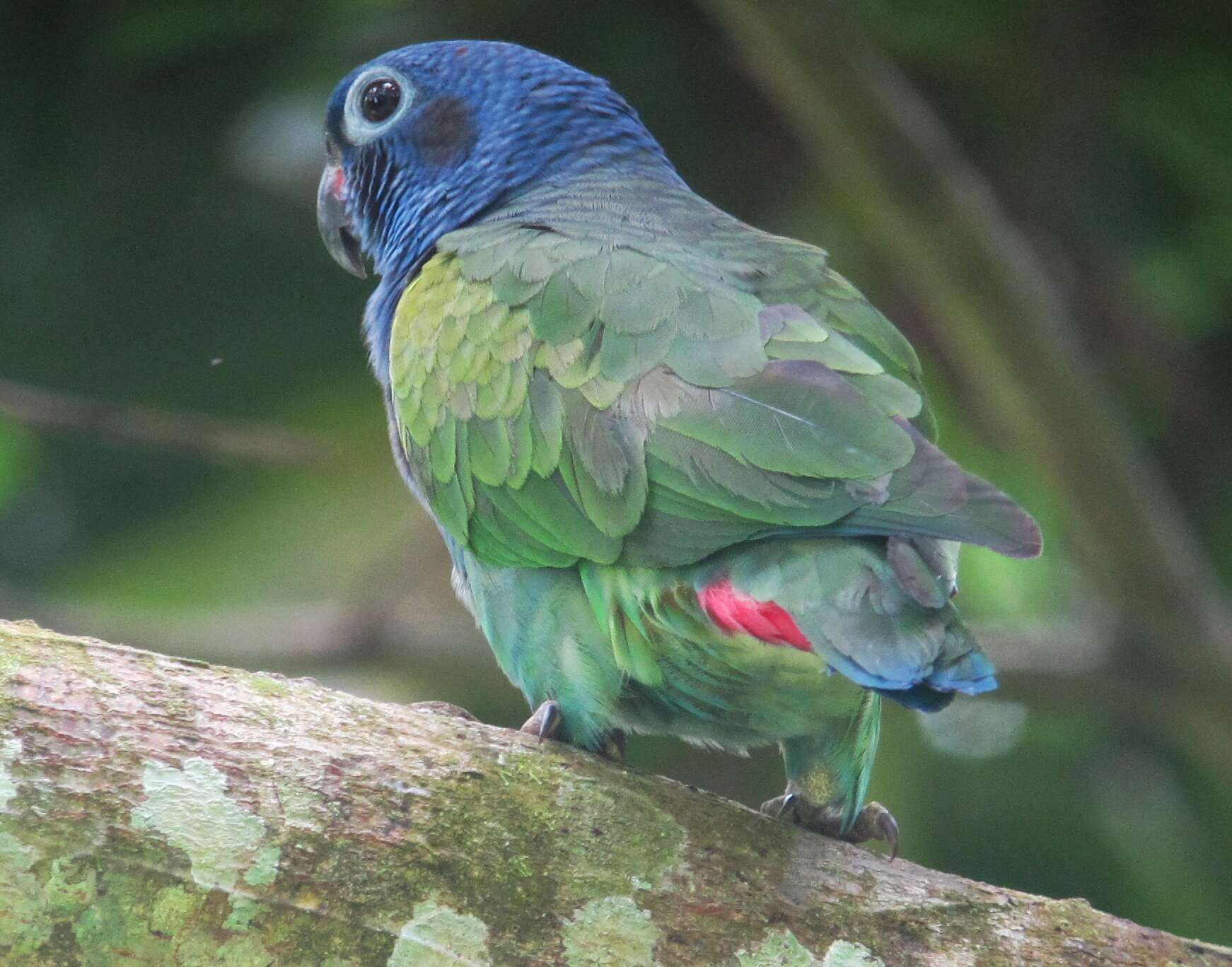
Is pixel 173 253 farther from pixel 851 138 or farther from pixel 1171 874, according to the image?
pixel 1171 874

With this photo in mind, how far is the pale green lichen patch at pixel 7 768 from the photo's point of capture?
2.17m

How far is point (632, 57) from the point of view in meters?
6.20

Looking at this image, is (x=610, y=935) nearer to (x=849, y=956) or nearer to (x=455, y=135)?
(x=849, y=956)

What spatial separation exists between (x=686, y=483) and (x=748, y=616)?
0.97 feet

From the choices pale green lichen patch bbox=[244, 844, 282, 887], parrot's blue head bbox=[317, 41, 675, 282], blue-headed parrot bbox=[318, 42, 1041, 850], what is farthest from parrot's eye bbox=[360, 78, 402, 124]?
pale green lichen patch bbox=[244, 844, 282, 887]

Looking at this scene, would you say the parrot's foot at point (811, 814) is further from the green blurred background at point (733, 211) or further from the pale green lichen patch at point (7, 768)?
the green blurred background at point (733, 211)

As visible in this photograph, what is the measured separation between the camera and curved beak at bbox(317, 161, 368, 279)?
4.42 m

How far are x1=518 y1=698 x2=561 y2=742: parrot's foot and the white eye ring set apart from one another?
1.97 m

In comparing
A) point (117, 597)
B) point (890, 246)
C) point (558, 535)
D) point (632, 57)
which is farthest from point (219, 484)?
point (558, 535)

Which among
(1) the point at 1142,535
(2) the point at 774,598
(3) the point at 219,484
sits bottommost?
(3) the point at 219,484

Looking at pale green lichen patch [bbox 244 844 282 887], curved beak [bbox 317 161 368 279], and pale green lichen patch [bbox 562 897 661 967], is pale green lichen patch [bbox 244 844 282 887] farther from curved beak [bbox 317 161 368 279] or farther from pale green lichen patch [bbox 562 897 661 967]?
curved beak [bbox 317 161 368 279]

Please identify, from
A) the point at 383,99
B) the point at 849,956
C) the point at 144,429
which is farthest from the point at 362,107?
the point at 849,956

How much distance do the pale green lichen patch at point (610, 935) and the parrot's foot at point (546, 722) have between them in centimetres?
61

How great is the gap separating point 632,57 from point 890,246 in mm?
2061
